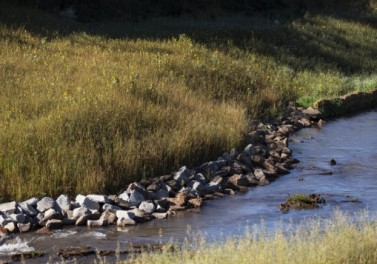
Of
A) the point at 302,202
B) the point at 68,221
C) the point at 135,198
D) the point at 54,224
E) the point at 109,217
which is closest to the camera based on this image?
the point at 54,224

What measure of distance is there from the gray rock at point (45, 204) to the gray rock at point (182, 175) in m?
2.46

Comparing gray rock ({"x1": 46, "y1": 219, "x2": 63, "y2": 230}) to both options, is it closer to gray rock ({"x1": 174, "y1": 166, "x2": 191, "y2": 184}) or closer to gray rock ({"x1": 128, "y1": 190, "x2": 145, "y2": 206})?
gray rock ({"x1": 128, "y1": 190, "x2": 145, "y2": 206})

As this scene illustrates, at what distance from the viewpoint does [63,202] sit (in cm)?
1231

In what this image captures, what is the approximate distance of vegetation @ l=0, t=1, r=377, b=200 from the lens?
1334 cm

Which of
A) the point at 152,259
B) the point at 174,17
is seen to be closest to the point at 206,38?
the point at 174,17

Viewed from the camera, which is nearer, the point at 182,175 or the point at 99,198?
the point at 99,198

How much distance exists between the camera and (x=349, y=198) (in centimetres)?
1383

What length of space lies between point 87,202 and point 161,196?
145 cm

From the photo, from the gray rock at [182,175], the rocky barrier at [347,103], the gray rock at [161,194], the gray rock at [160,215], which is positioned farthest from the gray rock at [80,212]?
the rocky barrier at [347,103]

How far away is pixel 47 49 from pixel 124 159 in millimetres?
8514

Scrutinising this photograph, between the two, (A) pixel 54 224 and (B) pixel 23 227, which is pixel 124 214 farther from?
(B) pixel 23 227

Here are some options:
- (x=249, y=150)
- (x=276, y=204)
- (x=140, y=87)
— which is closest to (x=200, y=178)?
(x=276, y=204)

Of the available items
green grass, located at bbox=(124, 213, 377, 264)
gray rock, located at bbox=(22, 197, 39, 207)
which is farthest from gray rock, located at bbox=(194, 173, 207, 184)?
green grass, located at bbox=(124, 213, 377, 264)

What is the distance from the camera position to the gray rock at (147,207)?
12.7 metres
